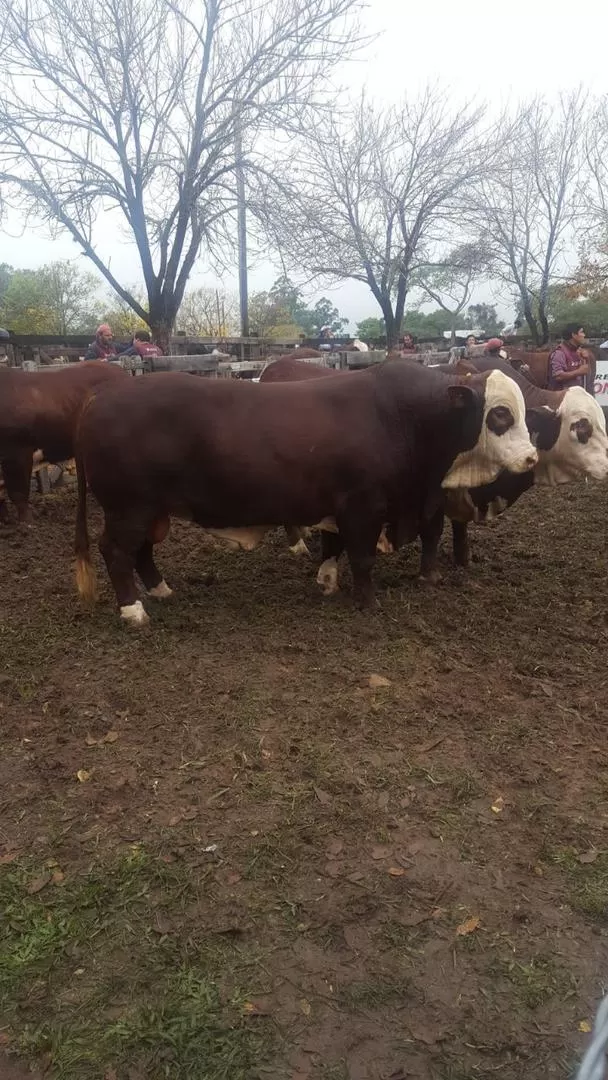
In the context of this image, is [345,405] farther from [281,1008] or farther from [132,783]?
[281,1008]

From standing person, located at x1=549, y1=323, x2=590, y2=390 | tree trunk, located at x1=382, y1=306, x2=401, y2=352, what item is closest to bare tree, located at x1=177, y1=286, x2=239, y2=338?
tree trunk, located at x1=382, y1=306, x2=401, y2=352

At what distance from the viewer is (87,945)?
2.42m

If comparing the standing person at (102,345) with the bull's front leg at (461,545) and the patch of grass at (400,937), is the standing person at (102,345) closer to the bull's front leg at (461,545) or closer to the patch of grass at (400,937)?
the bull's front leg at (461,545)

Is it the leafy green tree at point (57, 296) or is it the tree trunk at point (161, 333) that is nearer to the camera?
the tree trunk at point (161, 333)

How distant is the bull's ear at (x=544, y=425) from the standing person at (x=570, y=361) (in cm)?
444

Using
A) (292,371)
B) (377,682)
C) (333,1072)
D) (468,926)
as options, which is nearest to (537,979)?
(468,926)

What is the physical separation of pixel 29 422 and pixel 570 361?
6.97 m

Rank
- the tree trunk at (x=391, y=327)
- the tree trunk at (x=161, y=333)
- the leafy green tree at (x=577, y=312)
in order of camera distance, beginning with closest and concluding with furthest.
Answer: the tree trunk at (x=161, y=333) < the tree trunk at (x=391, y=327) < the leafy green tree at (x=577, y=312)

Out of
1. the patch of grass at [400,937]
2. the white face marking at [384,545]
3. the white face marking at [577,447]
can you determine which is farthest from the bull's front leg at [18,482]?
the patch of grass at [400,937]

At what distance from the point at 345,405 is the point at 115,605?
2144 mm

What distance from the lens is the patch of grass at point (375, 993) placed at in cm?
219

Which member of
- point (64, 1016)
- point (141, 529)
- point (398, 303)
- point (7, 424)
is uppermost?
point (398, 303)

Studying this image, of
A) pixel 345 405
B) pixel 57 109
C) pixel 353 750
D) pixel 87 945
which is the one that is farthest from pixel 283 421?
pixel 57 109

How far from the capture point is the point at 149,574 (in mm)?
5539
